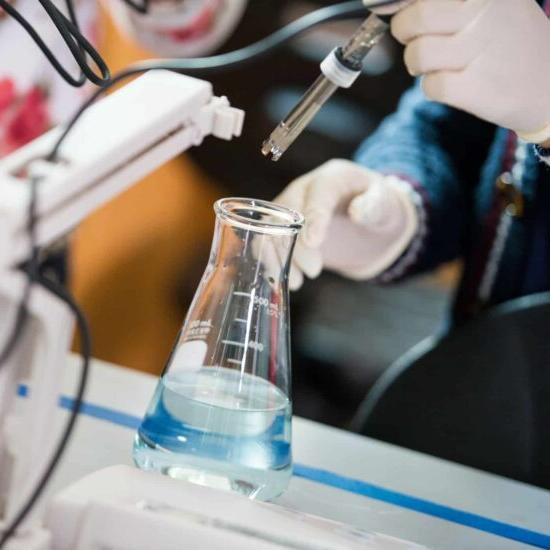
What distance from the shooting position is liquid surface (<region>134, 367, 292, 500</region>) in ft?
1.88

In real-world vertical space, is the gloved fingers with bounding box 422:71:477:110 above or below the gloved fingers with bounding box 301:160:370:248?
above

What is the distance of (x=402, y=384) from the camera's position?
1203 mm

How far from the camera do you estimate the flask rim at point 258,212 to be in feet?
1.99

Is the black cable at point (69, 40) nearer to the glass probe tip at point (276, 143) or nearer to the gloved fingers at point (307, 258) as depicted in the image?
the glass probe tip at point (276, 143)

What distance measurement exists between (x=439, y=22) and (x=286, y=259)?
0.30 m

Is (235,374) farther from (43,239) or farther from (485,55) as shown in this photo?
(485,55)

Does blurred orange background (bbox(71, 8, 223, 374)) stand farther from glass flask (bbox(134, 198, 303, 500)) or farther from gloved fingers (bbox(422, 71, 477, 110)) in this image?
glass flask (bbox(134, 198, 303, 500))

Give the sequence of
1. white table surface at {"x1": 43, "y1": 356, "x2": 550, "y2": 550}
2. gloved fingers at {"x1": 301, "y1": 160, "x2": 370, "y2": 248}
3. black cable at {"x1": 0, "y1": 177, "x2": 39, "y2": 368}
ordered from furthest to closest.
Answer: gloved fingers at {"x1": 301, "y1": 160, "x2": 370, "y2": 248} → white table surface at {"x1": 43, "y1": 356, "x2": 550, "y2": 550} → black cable at {"x1": 0, "y1": 177, "x2": 39, "y2": 368}

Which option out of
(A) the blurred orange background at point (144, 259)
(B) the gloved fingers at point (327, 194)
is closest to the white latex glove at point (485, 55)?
(B) the gloved fingers at point (327, 194)

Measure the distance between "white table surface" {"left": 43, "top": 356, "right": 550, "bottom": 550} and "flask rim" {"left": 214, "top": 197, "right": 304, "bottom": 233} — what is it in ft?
0.77

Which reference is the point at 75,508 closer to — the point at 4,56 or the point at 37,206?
the point at 37,206

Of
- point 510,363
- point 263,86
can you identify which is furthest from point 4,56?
point 510,363

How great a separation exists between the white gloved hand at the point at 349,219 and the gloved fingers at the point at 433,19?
0.21 metres

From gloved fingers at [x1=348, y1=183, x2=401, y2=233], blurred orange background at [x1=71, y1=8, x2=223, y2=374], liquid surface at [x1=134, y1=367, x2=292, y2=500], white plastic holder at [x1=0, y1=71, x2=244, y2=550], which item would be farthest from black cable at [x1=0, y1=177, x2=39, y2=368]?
blurred orange background at [x1=71, y1=8, x2=223, y2=374]
